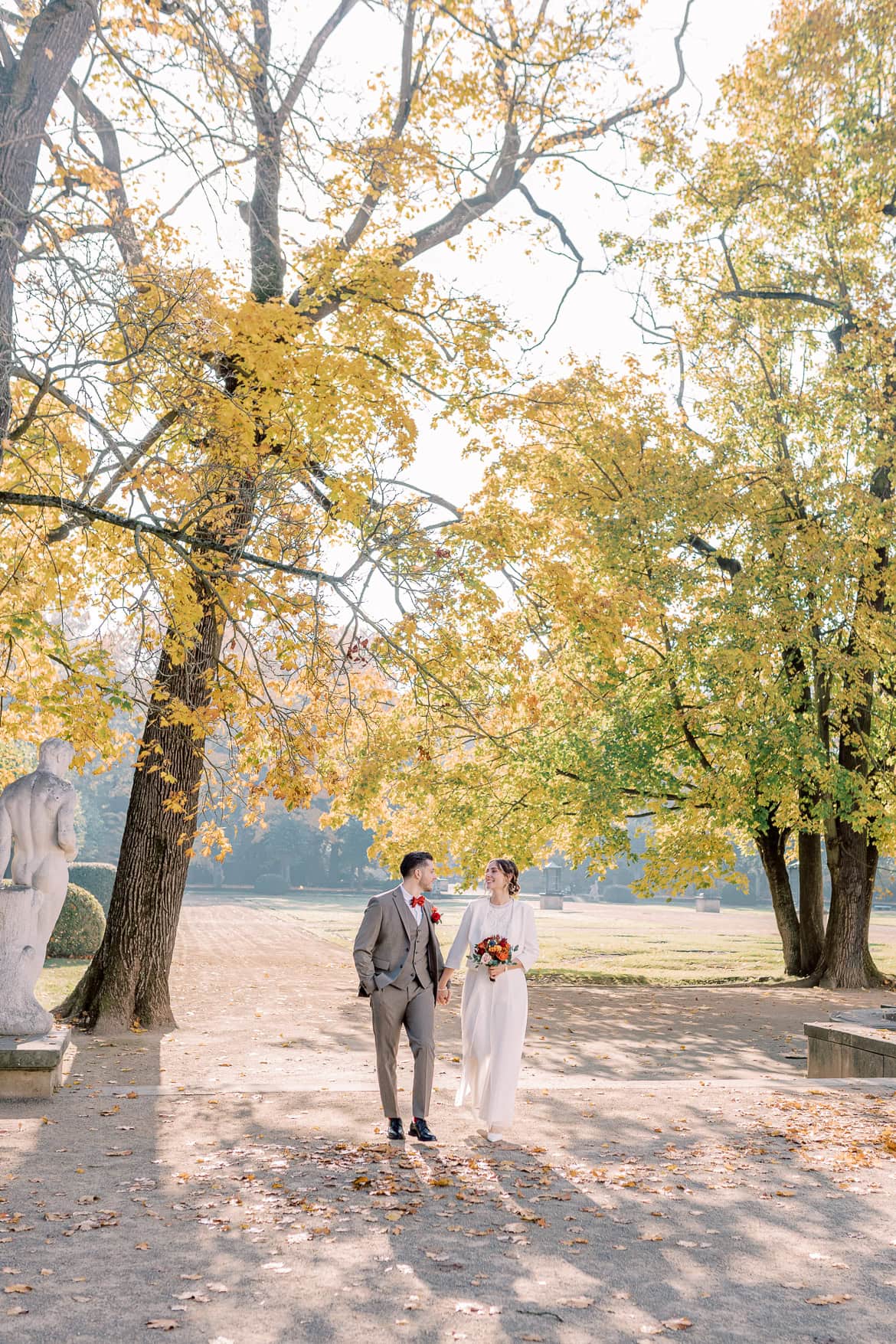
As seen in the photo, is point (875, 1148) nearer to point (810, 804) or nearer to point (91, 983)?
point (91, 983)

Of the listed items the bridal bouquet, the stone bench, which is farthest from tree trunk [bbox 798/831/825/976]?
the bridal bouquet

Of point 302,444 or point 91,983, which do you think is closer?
point 302,444

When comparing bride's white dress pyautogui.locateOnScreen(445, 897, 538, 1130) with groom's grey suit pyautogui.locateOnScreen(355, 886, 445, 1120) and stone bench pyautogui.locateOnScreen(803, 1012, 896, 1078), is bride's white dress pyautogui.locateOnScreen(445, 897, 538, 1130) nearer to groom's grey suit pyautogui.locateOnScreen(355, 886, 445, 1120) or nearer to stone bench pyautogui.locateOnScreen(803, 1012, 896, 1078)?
groom's grey suit pyautogui.locateOnScreen(355, 886, 445, 1120)

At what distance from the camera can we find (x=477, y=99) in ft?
43.7

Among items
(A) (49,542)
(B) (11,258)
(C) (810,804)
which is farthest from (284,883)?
(B) (11,258)

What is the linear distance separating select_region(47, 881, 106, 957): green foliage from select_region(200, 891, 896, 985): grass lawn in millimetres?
6366

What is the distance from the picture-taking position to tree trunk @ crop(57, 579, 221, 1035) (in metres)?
12.1

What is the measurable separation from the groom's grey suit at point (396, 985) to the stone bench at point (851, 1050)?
15.5 feet

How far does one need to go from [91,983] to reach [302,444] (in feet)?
19.6

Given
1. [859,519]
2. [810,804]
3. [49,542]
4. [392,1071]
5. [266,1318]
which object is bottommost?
[266,1318]

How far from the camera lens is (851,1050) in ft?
33.1

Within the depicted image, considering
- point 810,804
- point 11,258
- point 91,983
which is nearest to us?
point 11,258

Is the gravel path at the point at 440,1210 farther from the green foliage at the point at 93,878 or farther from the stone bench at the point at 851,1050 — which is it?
the green foliage at the point at 93,878

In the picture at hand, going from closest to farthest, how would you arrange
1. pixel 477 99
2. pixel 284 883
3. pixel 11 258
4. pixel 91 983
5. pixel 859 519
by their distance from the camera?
pixel 11 258, pixel 91 983, pixel 477 99, pixel 859 519, pixel 284 883
